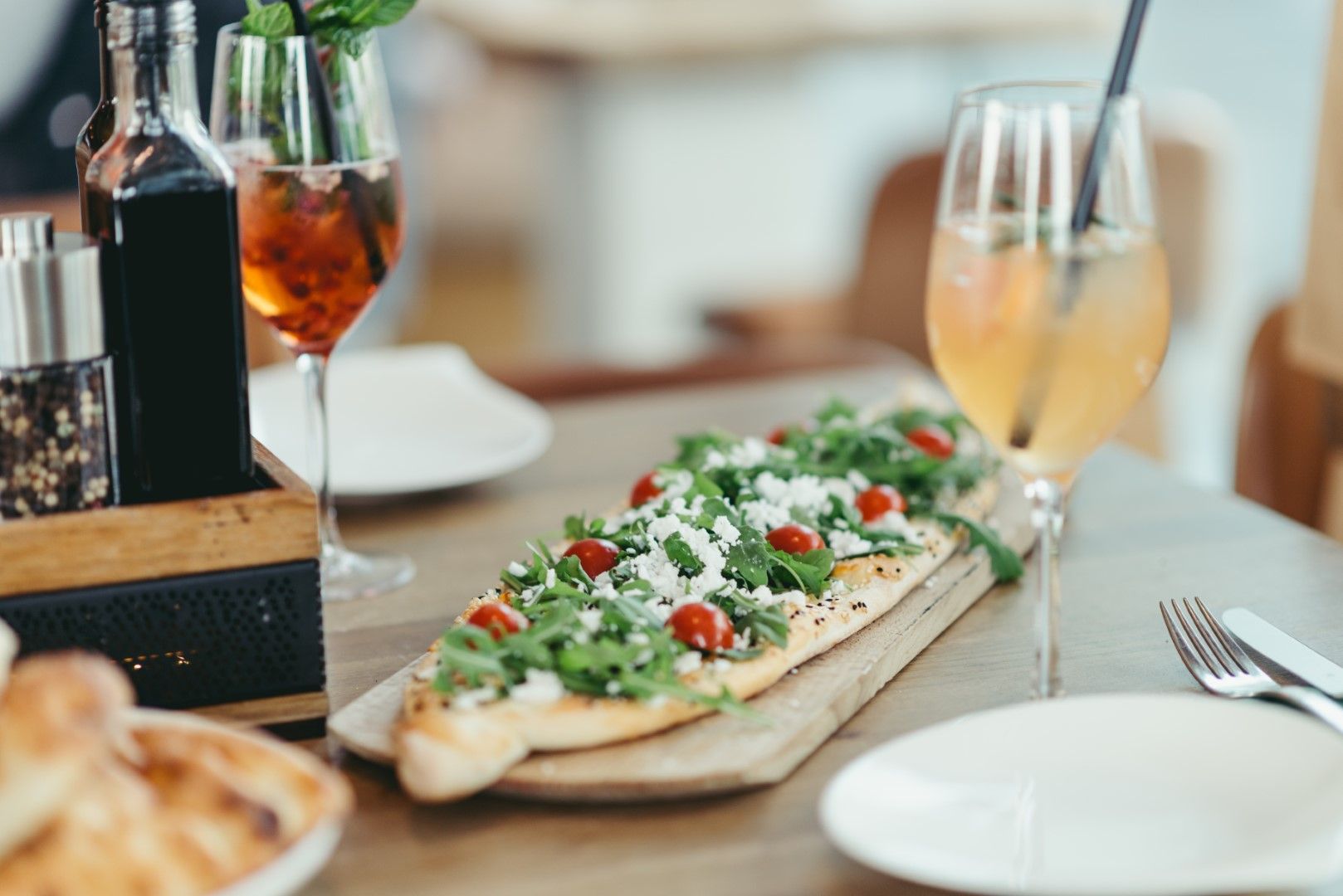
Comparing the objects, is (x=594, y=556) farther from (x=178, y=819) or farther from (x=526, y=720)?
(x=178, y=819)

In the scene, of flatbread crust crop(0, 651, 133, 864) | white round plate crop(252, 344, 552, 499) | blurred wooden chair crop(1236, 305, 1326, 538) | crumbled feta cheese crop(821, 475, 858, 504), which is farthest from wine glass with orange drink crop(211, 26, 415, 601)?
blurred wooden chair crop(1236, 305, 1326, 538)

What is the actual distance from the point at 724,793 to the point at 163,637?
0.37 meters

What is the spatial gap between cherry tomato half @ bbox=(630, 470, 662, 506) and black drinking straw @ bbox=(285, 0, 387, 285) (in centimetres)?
28

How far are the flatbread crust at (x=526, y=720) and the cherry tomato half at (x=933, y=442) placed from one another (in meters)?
0.39

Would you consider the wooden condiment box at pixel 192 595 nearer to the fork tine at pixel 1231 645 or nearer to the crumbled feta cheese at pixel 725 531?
the crumbled feta cheese at pixel 725 531

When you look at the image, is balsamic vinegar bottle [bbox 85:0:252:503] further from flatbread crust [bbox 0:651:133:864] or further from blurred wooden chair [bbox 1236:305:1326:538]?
blurred wooden chair [bbox 1236:305:1326:538]

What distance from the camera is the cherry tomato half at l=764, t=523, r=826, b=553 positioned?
107 centimetres

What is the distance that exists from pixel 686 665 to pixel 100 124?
0.55m

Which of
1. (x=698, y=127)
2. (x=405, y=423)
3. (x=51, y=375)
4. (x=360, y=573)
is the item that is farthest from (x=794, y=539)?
(x=698, y=127)

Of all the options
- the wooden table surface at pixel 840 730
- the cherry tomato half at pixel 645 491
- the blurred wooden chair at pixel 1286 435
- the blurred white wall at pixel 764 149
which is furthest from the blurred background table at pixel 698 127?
the cherry tomato half at pixel 645 491

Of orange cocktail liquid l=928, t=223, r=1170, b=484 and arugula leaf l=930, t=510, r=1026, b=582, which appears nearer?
orange cocktail liquid l=928, t=223, r=1170, b=484

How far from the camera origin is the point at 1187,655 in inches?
39.0

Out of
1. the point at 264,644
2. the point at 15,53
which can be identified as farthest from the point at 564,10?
the point at 264,644

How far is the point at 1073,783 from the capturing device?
80 cm
